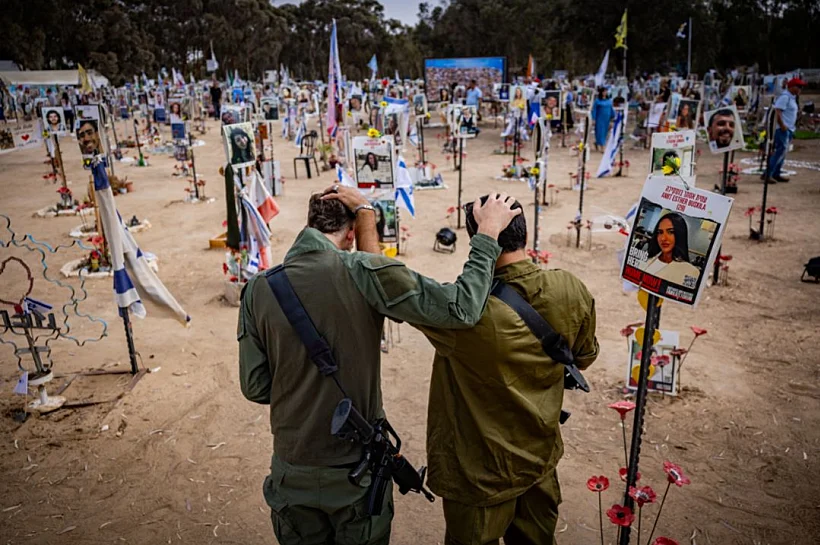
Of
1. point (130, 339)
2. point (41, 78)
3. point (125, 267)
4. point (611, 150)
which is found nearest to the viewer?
point (125, 267)

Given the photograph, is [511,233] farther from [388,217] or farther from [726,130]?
[726,130]

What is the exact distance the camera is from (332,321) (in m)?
2.15

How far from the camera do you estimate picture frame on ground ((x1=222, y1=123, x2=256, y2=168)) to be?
680 centimetres

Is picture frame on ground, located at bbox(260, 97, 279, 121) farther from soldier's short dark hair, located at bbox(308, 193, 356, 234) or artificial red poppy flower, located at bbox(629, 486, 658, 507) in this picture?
artificial red poppy flower, located at bbox(629, 486, 658, 507)

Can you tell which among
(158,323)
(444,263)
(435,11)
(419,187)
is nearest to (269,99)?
(419,187)

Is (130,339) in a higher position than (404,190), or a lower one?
lower

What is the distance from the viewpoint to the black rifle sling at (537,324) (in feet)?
7.59

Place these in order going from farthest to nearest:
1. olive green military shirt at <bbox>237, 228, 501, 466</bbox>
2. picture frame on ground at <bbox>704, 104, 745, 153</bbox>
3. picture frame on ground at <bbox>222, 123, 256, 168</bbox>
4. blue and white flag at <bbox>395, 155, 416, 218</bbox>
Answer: blue and white flag at <bbox>395, 155, 416, 218</bbox>, picture frame on ground at <bbox>222, 123, 256, 168</bbox>, picture frame on ground at <bbox>704, 104, 745, 153</bbox>, olive green military shirt at <bbox>237, 228, 501, 466</bbox>

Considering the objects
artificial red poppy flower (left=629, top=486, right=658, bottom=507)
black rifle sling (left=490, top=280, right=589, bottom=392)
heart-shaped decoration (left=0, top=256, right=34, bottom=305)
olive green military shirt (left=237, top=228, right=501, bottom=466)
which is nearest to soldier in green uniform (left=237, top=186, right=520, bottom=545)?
olive green military shirt (left=237, top=228, right=501, bottom=466)

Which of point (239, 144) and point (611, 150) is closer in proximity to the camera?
point (239, 144)

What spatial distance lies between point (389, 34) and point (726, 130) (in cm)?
6064

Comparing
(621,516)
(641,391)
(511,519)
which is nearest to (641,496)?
(621,516)

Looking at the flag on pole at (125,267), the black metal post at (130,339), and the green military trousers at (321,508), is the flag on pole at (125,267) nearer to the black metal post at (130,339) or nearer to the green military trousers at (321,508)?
the black metal post at (130,339)

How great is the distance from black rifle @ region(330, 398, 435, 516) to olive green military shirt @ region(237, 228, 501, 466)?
0.06m
